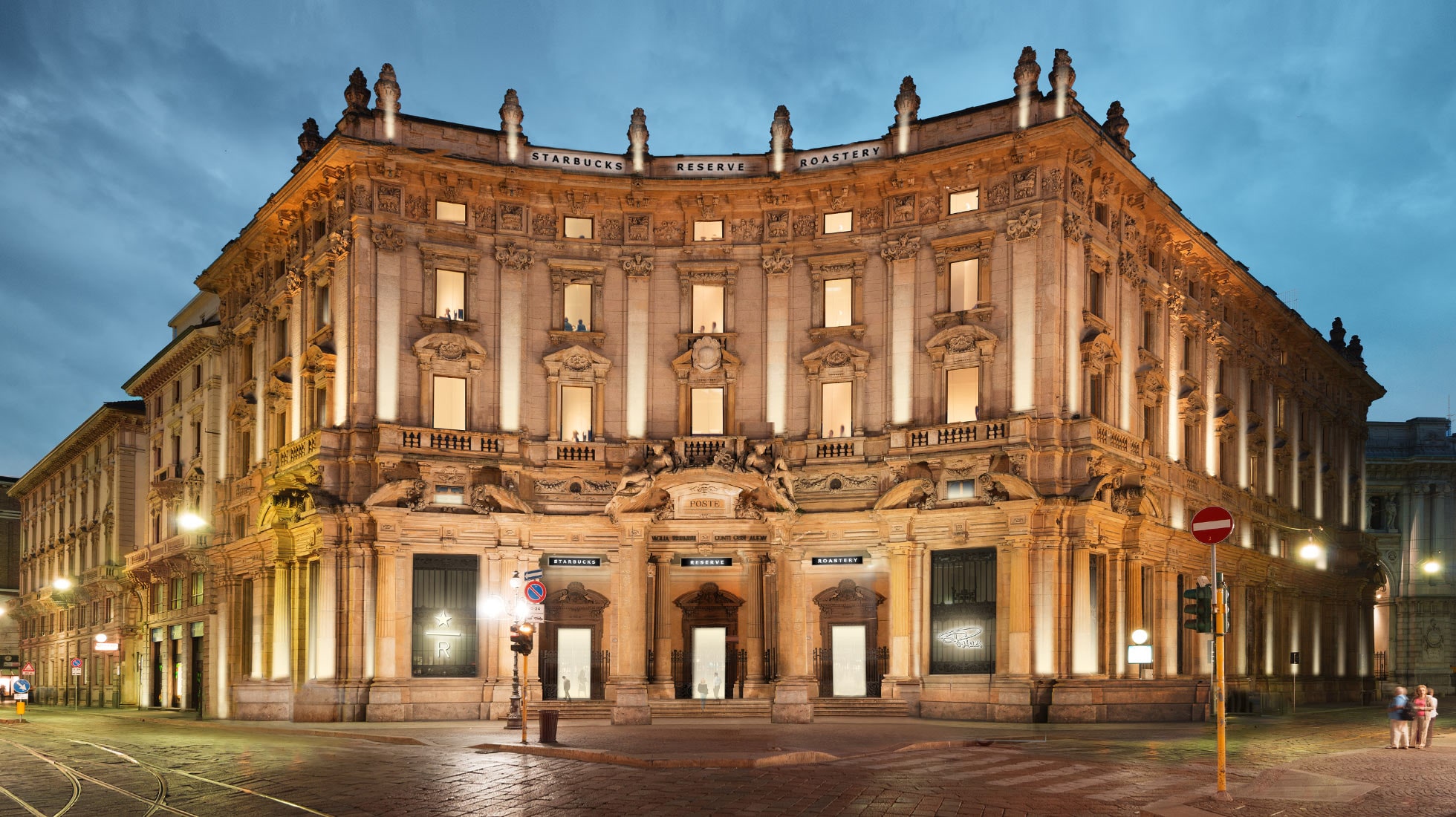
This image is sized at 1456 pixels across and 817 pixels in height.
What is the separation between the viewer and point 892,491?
44.5 m

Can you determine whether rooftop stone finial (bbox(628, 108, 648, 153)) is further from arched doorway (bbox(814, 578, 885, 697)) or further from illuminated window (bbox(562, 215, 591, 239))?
arched doorway (bbox(814, 578, 885, 697))

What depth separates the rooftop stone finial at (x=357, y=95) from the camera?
4578cm

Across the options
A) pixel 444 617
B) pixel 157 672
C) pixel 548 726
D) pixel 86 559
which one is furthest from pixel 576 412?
pixel 86 559

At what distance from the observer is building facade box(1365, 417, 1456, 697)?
88.1m

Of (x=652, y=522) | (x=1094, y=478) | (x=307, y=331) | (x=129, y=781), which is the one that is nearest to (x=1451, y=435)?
(x=1094, y=478)

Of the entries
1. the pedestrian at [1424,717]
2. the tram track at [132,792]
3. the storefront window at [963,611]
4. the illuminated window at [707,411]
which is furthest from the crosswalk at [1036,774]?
the illuminated window at [707,411]

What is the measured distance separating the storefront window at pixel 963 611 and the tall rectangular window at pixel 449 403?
52.4ft

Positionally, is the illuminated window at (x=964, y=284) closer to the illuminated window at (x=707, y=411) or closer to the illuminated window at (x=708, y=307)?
the illuminated window at (x=708, y=307)

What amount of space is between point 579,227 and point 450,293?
4.92m

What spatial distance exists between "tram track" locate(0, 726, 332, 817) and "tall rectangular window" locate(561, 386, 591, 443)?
59.4 feet

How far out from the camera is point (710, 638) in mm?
47594

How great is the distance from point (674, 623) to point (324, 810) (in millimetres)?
28915

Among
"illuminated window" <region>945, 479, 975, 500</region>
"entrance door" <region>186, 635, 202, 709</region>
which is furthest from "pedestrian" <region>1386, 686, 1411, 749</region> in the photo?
"entrance door" <region>186, 635, 202, 709</region>

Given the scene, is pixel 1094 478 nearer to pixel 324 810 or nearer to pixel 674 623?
pixel 674 623
